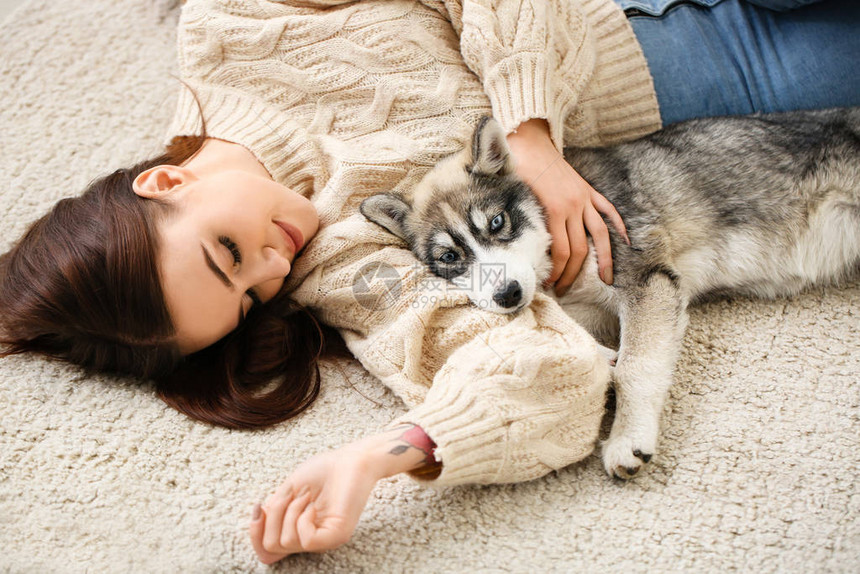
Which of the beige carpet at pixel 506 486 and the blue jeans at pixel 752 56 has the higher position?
the blue jeans at pixel 752 56

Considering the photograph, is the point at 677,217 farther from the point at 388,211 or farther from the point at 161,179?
the point at 161,179

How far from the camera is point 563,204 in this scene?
221 cm

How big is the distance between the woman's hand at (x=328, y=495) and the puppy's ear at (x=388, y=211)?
0.84 meters

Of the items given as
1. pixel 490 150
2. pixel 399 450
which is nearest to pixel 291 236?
pixel 490 150

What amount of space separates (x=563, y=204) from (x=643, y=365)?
0.63 m

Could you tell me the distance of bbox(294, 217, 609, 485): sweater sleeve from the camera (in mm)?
1688

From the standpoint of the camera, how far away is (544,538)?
5.53ft

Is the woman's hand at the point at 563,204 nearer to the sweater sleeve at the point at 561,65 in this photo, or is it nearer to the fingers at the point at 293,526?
the sweater sleeve at the point at 561,65

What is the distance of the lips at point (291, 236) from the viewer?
209 centimetres

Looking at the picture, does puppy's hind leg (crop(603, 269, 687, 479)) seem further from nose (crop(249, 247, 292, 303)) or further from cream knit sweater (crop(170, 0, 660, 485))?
nose (crop(249, 247, 292, 303))

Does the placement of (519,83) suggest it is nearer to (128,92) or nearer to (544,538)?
(544,538)

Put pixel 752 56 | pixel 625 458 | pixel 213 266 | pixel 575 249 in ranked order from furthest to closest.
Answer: pixel 752 56 < pixel 575 249 < pixel 213 266 < pixel 625 458

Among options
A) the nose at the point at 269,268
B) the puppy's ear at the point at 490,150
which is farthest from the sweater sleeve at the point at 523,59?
the nose at the point at 269,268

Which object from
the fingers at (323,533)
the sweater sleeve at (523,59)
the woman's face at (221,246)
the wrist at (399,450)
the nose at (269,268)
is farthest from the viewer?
the sweater sleeve at (523,59)
